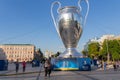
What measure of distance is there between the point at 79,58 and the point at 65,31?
673 centimetres

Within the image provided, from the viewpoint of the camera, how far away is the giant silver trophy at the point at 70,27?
46531mm

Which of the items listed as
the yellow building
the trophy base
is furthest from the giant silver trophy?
the yellow building

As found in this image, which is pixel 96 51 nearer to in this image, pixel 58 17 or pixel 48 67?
pixel 58 17

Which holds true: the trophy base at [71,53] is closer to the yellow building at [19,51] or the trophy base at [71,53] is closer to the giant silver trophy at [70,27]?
the giant silver trophy at [70,27]

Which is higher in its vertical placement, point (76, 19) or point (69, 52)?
point (76, 19)

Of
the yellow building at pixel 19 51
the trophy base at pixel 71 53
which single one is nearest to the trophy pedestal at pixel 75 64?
the trophy base at pixel 71 53

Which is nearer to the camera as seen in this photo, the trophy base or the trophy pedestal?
the trophy pedestal

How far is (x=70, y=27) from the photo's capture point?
154ft

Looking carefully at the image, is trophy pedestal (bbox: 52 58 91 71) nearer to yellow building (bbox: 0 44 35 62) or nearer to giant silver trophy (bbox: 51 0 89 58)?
giant silver trophy (bbox: 51 0 89 58)

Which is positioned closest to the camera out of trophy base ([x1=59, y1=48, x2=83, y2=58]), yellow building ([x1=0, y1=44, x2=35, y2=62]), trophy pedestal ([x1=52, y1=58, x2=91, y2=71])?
trophy pedestal ([x1=52, y1=58, x2=91, y2=71])

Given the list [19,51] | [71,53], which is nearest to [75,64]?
[71,53]

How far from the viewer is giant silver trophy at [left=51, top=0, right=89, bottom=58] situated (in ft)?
153

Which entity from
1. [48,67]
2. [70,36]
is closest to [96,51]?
[70,36]

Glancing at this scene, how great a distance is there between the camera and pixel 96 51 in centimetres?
12188
